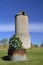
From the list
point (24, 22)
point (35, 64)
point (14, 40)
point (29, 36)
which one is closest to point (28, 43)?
point (29, 36)

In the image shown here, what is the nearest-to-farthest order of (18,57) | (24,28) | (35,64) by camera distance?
(35,64) → (18,57) → (24,28)

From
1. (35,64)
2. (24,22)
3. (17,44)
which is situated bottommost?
(35,64)

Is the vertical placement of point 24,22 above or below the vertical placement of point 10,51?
above

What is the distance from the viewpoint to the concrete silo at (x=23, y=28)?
42.9 m

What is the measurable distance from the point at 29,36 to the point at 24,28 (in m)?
2.06

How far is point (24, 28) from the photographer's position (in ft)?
142

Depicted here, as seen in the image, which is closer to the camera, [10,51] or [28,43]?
[10,51]

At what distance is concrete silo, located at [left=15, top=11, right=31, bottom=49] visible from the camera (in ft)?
141

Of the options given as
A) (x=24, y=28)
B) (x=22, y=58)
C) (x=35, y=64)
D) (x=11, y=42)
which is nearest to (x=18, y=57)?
(x=22, y=58)

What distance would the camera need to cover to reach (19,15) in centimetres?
4353

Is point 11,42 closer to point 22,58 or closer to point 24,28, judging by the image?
point 22,58

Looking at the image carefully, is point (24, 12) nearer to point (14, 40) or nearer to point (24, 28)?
point (24, 28)

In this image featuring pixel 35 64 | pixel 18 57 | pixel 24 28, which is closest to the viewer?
pixel 35 64

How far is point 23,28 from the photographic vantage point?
43188mm
